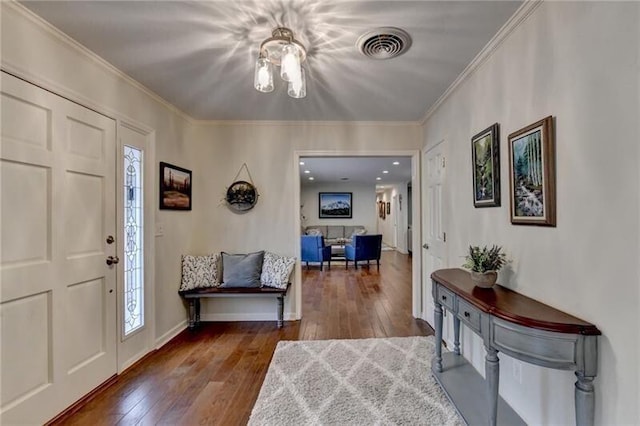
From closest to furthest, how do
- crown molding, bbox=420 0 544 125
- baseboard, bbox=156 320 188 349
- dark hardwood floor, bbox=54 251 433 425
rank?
crown molding, bbox=420 0 544 125 < dark hardwood floor, bbox=54 251 433 425 < baseboard, bbox=156 320 188 349

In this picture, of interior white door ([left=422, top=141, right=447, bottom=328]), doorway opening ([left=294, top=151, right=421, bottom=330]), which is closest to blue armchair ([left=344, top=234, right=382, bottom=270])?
doorway opening ([left=294, top=151, right=421, bottom=330])

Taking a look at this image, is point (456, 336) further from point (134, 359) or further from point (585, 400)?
point (134, 359)

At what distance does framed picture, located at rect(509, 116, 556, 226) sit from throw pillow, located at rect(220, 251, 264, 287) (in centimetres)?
259

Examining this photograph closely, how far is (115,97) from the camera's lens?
7.80 feet

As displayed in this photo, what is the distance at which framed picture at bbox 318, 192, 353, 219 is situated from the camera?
1003 centimetres

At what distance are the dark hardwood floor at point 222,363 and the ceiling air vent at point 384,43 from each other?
251 cm

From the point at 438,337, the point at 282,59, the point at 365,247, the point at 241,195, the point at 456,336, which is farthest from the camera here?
the point at 365,247

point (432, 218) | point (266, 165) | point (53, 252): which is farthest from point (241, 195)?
point (432, 218)

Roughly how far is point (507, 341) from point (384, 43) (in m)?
1.82

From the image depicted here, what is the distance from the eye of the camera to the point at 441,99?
289cm

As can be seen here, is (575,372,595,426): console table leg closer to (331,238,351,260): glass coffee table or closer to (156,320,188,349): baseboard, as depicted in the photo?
(156,320,188,349): baseboard

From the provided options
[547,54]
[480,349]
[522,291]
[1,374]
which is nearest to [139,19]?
[1,374]

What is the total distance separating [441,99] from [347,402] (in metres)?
2.71

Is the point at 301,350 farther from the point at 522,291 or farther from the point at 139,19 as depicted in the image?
the point at 139,19
